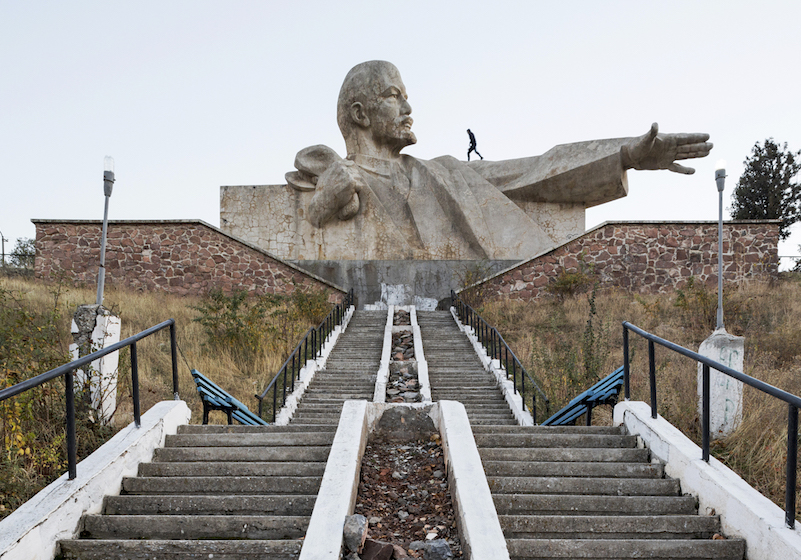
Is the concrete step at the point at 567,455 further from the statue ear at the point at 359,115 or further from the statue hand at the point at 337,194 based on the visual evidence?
the statue ear at the point at 359,115

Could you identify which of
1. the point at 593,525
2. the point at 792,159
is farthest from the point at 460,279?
the point at 792,159

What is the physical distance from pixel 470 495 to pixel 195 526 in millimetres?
1328

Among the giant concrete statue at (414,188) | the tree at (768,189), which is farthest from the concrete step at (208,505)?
the tree at (768,189)

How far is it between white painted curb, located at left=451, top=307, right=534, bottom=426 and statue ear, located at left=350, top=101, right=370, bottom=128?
25.4 feet

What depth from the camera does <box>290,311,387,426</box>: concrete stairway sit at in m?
6.63

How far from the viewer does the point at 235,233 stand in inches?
658

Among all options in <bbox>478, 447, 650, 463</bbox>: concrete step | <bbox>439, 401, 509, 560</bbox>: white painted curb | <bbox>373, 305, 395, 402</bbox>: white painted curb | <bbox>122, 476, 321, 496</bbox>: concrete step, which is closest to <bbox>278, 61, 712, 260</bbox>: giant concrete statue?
<bbox>373, 305, 395, 402</bbox>: white painted curb

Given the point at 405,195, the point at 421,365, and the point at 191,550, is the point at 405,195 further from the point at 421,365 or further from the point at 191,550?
the point at 191,550

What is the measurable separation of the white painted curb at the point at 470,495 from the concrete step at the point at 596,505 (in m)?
0.21

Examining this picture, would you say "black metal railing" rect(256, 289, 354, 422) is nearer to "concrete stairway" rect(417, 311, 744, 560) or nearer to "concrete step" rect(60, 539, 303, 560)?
"concrete stairway" rect(417, 311, 744, 560)

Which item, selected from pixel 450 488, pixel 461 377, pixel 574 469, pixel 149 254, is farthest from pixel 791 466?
pixel 149 254

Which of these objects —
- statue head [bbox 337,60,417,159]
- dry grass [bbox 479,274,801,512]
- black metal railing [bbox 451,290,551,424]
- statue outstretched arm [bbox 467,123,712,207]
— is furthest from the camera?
statue head [bbox 337,60,417,159]

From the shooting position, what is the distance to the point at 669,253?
1391 centimetres

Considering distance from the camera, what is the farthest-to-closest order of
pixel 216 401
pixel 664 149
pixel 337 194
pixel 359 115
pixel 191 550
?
pixel 359 115, pixel 337 194, pixel 664 149, pixel 216 401, pixel 191 550
